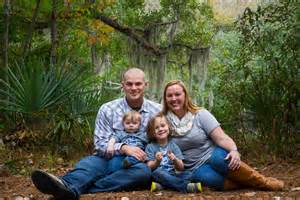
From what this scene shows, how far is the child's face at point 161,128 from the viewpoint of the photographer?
4805 mm

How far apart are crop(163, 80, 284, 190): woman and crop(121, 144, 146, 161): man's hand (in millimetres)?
343

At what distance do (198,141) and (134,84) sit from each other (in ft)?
2.65

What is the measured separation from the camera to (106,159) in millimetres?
5078

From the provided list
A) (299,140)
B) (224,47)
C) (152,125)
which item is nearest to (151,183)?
(152,125)

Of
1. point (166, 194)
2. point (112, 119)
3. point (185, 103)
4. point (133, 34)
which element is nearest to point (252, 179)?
point (166, 194)

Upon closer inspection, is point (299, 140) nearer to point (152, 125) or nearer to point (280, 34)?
point (280, 34)

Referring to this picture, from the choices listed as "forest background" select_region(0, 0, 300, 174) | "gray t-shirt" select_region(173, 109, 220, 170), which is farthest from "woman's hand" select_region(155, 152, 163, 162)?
"forest background" select_region(0, 0, 300, 174)

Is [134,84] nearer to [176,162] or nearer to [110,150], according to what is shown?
[110,150]

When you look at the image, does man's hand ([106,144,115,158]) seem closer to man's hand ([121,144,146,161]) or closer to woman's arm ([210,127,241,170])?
man's hand ([121,144,146,161])

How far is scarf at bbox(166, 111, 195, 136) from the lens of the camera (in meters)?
4.87

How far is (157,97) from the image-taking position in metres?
14.0

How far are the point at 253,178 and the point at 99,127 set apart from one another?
5.04 ft

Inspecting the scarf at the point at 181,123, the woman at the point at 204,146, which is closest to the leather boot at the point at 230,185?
the woman at the point at 204,146

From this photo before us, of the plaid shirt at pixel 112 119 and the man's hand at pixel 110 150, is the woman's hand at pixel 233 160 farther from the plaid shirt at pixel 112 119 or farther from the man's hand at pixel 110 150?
the man's hand at pixel 110 150
